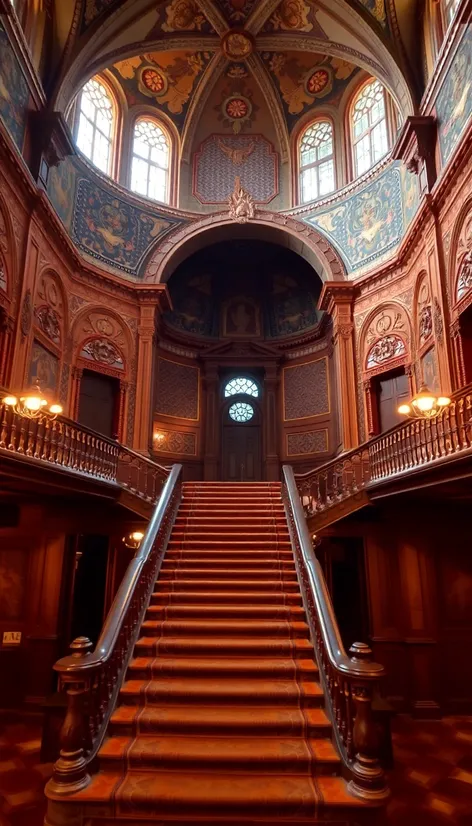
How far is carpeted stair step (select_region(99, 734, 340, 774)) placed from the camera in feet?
13.2

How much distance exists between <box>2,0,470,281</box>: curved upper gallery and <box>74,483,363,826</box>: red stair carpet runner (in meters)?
8.92

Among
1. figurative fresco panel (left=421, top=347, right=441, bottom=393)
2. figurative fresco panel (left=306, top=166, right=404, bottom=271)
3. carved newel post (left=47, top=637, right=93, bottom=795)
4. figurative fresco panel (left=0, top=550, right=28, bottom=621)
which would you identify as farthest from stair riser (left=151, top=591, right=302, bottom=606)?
figurative fresco panel (left=306, top=166, right=404, bottom=271)

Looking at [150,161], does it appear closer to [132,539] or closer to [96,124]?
[96,124]

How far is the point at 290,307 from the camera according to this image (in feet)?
55.0

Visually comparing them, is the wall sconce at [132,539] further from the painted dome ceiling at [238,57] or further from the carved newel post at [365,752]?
the painted dome ceiling at [238,57]

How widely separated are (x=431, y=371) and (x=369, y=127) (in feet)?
26.5

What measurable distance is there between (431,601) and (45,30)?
13906 mm

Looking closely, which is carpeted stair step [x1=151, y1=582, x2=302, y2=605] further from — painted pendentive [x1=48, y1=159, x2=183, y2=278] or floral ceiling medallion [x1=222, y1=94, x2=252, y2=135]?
floral ceiling medallion [x1=222, y1=94, x2=252, y2=135]

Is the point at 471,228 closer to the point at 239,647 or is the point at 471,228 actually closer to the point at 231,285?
the point at 239,647

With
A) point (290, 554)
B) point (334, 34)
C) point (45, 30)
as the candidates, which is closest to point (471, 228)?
point (290, 554)

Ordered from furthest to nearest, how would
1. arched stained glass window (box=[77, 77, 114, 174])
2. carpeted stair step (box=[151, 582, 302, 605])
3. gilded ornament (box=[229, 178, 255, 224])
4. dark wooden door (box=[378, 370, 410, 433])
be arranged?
1. gilded ornament (box=[229, 178, 255, 224])
2. arched stained glass window (box=[77, 77, 114, 174])
3. dark wooden door (box=[378, 370, 410, 433])
4. carpeted stair step (box=[151, 582, 302, 605])

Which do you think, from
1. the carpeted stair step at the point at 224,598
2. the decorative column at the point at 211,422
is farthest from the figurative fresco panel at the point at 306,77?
the carpeted stair step at the point at 224,598

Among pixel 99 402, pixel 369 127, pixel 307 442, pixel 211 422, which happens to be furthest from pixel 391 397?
pixel 369 127

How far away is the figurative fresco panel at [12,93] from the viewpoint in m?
8.85
